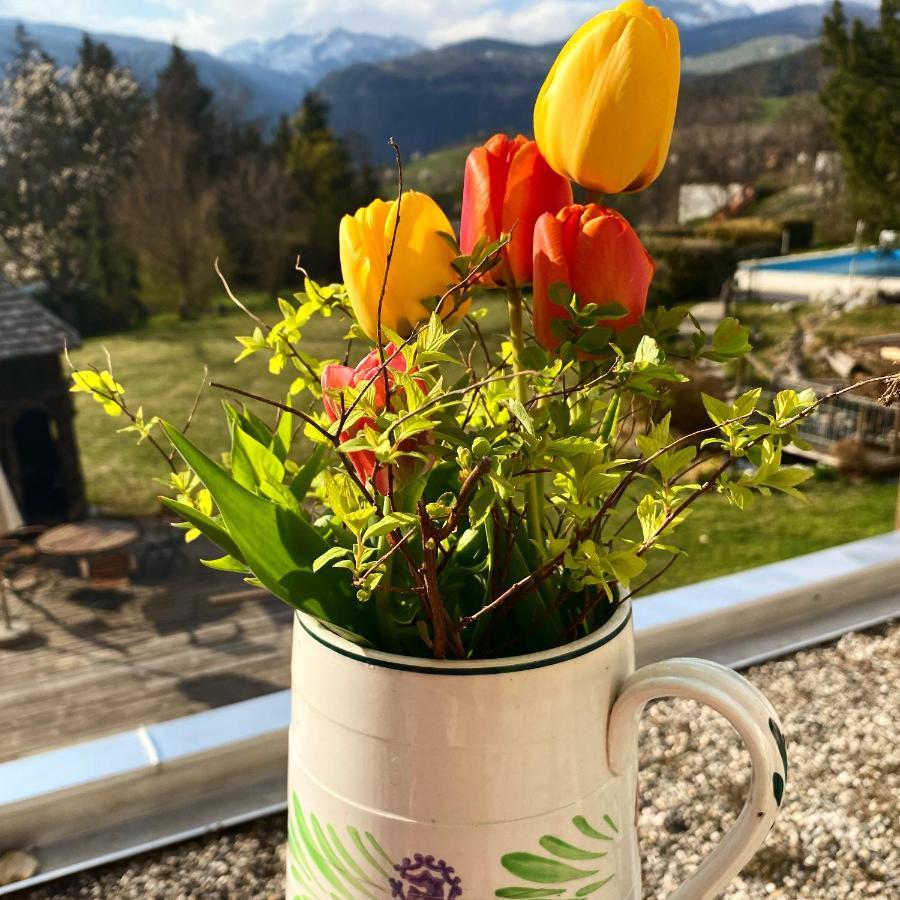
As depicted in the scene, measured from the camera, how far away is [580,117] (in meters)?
0.22

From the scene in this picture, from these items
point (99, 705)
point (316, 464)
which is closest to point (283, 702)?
point (316, 464)

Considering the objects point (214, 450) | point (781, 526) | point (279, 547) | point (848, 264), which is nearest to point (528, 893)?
point (279, 547)

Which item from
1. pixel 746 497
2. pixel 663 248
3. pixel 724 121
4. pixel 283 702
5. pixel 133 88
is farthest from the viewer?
pixel 724 121

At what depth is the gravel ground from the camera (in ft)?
1.36

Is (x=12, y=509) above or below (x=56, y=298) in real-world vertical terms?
below

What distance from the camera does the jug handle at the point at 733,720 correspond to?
0.78 feet

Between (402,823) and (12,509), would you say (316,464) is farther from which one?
(12,509)

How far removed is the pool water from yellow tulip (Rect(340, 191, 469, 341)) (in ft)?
8.86

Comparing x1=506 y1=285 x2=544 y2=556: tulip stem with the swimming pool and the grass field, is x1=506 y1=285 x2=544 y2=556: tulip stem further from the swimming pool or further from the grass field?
the swimming pool

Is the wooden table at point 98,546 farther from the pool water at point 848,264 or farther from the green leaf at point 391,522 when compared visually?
the green leaf at point 391,522

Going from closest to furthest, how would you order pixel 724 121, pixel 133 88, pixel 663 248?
pixel 133 88, pixel 663 248, pixel 724 121

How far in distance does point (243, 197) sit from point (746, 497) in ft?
7.24

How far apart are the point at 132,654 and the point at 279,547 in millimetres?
2919

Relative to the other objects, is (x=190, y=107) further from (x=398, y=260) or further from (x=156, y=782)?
(x=398, y=260)
